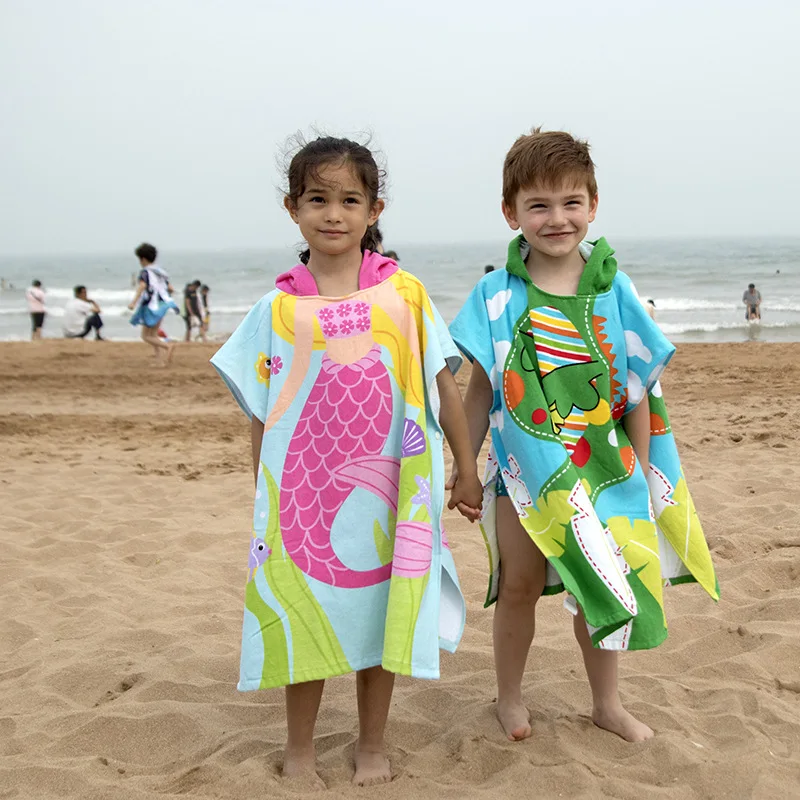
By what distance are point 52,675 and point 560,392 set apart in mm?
2091

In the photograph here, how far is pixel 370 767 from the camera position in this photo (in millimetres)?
2646

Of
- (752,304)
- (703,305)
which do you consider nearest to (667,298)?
(703,305)

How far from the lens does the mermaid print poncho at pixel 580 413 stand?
2.61m

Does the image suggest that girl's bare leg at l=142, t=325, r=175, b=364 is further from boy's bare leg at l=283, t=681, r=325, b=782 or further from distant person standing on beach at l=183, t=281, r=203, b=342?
boy's bare leg at l=283, t=681, r=325, b=782

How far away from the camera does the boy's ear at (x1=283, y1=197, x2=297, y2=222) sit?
8.66 ft

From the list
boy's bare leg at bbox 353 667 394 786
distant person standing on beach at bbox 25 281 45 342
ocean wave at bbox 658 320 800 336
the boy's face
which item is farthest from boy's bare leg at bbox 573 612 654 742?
distant person standing on beach at bbox 25 281 45 342

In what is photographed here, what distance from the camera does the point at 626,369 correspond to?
269cm

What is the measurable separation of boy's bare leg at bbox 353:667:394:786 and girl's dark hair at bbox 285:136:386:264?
120 centimetres

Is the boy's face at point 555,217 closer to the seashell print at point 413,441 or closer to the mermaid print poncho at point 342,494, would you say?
the mermaid print poncho at point 342,494

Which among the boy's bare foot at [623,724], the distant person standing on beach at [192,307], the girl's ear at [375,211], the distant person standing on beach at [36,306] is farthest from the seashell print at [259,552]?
the distant person standing on beach at [36,306]

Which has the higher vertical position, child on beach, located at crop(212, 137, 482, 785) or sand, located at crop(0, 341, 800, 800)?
child on beach, located at crop(212, 137, 482, 785)

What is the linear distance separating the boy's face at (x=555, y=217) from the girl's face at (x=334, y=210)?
468 mm

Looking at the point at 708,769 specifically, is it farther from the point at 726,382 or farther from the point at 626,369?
the point at 726,382

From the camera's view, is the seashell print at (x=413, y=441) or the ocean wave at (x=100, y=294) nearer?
the seashell print at (x=413, y=441)
